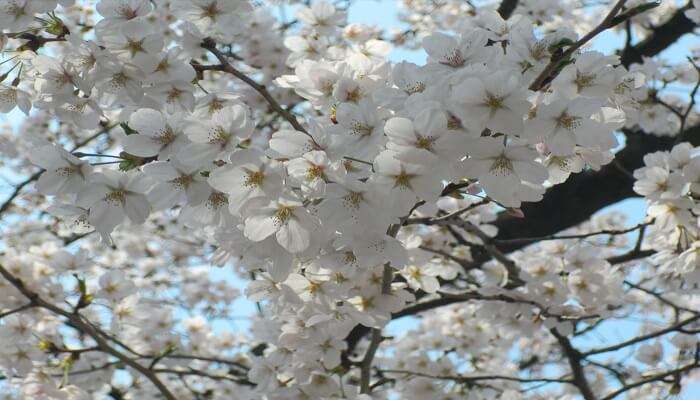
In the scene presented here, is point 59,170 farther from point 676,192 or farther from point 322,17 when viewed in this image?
point 322,17

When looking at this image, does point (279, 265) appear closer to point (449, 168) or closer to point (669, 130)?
point (449, 168)

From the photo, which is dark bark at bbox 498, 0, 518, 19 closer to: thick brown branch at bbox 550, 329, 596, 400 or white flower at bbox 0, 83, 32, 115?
thick brown branch at bbox 550, 329, 596, 400

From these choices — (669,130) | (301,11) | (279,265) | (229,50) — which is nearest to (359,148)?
(279,265)

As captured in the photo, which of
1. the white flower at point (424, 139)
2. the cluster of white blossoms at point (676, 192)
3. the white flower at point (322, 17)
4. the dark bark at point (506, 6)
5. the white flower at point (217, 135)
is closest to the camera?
the white flower at point (424, 139)

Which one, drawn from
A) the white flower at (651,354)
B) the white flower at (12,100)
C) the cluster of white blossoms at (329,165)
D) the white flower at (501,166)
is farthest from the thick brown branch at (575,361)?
the white flower at (12,100)

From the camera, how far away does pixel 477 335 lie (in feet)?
13.3

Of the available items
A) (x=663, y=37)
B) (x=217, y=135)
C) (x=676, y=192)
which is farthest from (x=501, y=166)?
(x=663, y=37)

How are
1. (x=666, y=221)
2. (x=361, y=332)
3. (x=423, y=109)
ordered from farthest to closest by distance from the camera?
(x=361, y=332), (x=666, y=221), (x=423, y=109)

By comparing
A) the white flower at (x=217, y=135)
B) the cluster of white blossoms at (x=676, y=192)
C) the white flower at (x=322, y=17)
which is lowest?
the white flower at (x=322, y=17)

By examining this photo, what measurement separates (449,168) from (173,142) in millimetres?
613

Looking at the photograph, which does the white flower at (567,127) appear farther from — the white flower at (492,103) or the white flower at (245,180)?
the white flower at (245,180)

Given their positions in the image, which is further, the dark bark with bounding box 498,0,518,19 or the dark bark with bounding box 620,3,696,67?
the dark bark with bounding box 620,3,696,67

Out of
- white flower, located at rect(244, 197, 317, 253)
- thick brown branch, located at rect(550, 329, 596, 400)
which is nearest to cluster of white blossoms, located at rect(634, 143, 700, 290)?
thick brown branch, located at rect(550, 329, 596, 400)

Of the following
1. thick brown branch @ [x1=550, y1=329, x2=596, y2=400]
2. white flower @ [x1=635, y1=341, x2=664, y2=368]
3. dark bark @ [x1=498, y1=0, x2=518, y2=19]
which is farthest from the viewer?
dark bark @ [x1=498, y1=0, x2=518, y2=19]
